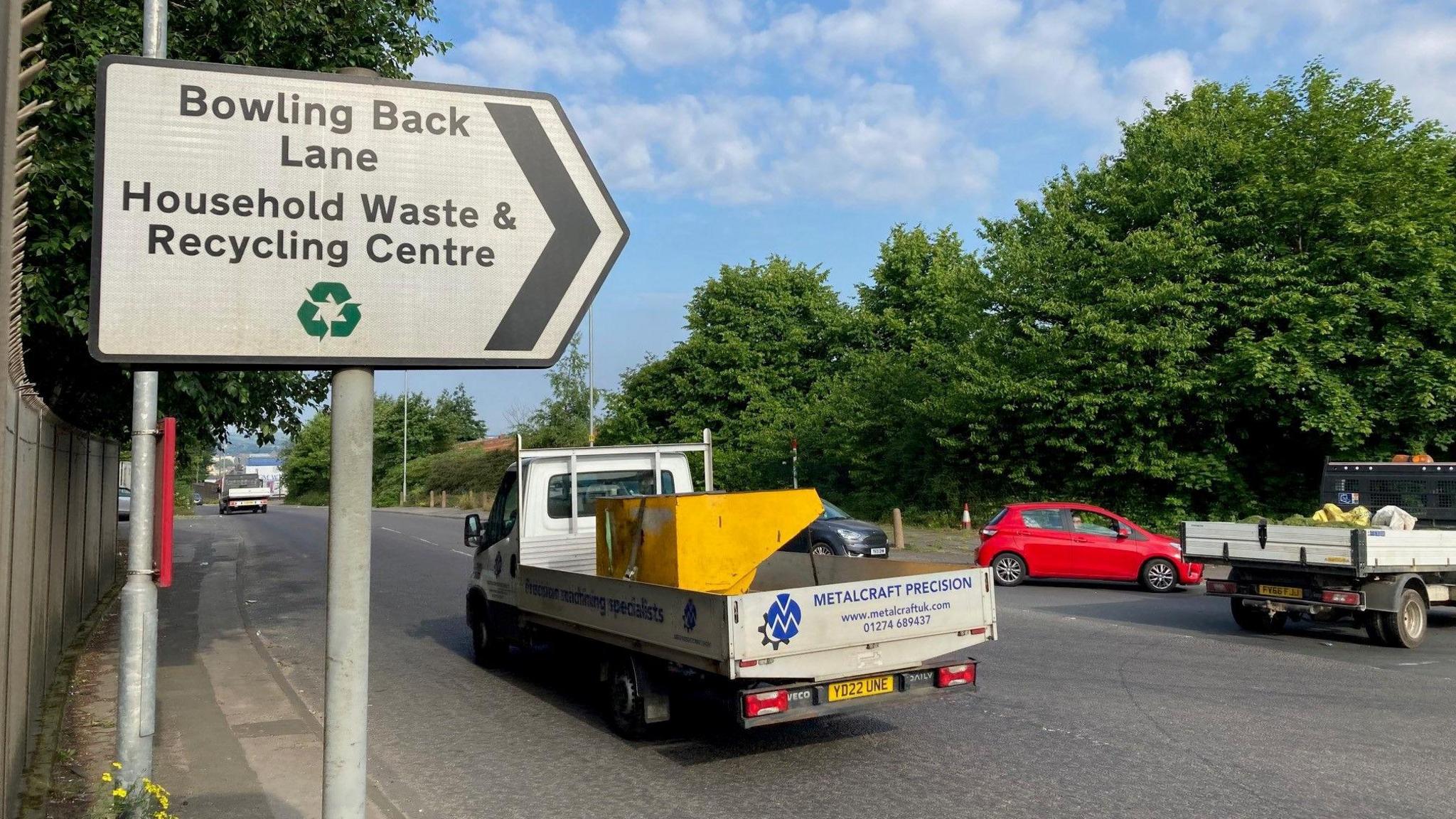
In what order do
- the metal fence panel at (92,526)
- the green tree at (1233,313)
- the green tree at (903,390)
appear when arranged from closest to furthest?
the metal fence panel at (92,526), the green tree at (1233,313), the green tree at (903,390)

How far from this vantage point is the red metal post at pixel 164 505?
5.32 metres

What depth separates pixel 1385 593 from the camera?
466 inches

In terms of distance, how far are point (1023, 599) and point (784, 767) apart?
10064mm

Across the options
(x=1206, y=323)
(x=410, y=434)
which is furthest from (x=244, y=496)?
(x=1206, y=323)

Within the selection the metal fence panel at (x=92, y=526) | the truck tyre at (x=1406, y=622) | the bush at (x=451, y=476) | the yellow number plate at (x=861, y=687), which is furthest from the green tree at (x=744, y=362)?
the yellow number plate at (x=861, y=687)

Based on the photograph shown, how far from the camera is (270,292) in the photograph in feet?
8.42

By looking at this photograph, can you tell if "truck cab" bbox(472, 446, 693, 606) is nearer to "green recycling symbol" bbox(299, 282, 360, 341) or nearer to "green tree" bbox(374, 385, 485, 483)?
"green recycling symbol" bbox(299, 282, 360, 341)

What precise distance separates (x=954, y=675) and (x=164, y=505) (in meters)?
5.08

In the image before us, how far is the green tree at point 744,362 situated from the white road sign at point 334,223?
40.0 metres

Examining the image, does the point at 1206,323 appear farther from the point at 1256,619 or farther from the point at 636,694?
the point at 636,694

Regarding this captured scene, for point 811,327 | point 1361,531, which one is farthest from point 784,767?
point 811,327

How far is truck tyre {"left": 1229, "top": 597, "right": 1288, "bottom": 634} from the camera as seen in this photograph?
43.0 feet

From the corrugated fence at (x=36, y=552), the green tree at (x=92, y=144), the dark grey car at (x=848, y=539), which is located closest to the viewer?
the corrugated fence at (x=36, y=552)

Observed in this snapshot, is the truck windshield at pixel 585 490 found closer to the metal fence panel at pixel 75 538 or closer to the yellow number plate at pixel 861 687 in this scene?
the yellow number plate at pixel 861 687
